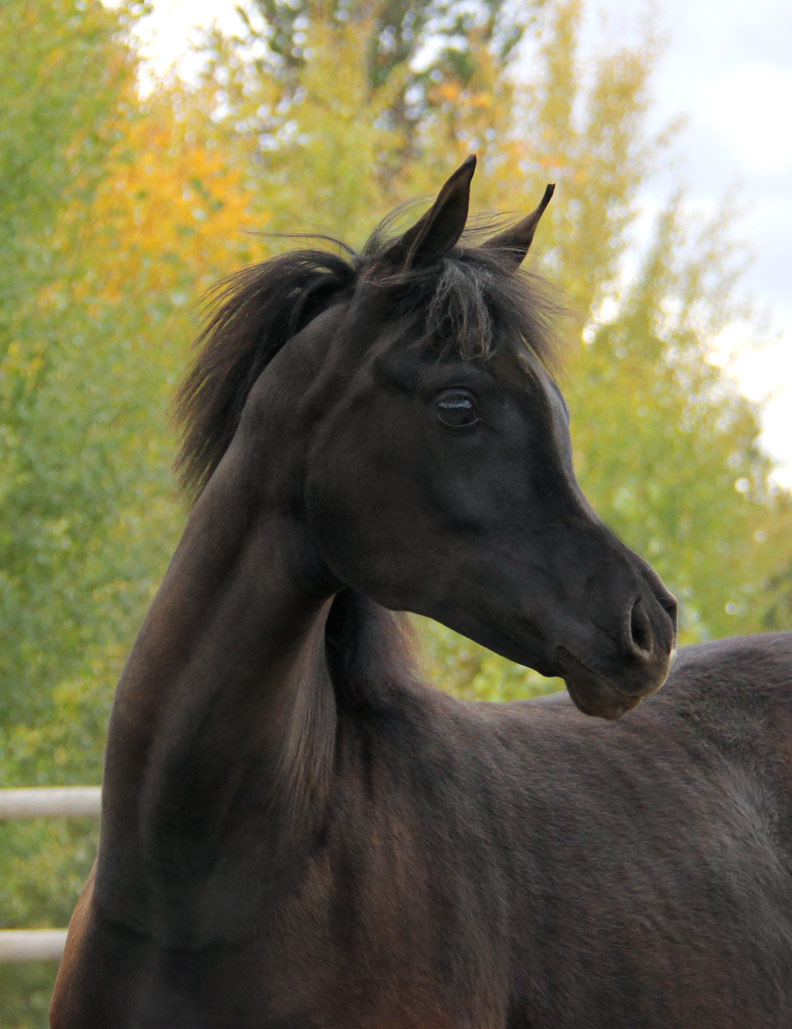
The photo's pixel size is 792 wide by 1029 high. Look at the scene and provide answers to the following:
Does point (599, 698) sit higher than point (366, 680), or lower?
higher

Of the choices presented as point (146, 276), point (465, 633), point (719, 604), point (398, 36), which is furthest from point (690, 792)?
point (398, 36)

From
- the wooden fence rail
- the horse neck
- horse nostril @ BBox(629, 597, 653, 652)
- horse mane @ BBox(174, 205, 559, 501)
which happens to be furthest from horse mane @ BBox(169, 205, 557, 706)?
the wooden fence rail

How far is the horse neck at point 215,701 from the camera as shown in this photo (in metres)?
1.97

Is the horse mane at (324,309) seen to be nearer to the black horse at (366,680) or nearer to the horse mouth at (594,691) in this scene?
the black horse at (366,680)

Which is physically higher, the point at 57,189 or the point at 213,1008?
the point at 57,189

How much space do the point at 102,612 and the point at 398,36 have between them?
15.4m

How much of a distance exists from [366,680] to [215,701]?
411 millimetres

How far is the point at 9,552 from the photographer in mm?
5902

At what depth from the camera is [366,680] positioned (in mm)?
2301

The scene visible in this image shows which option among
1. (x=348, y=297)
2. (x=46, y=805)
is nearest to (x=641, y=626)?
(x=348, y=297)

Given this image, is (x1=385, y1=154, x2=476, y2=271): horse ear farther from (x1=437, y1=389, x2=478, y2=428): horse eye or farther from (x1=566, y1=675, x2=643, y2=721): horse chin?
(x1=566, y1=675, x2=643, y2=721): horse chin

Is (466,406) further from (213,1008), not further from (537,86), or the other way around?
(537,86)

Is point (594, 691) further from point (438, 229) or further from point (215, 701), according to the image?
point (438, 229)

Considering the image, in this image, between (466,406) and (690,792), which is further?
(690,792)
